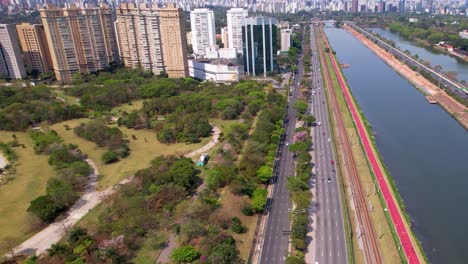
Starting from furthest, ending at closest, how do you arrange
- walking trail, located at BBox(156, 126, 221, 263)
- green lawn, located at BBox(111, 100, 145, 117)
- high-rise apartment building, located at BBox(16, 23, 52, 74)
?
high-rise apartment building, located at BBox(16, 23, 52, 74) → green lawn, located at BBox(111, 100, 145, 117) → walking trail, located at BBox(156, 126, 221, 263)

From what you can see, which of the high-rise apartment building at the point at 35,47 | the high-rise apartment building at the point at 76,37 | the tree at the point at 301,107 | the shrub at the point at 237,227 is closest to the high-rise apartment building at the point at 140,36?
the high-rise apartment building at the point at 76,37

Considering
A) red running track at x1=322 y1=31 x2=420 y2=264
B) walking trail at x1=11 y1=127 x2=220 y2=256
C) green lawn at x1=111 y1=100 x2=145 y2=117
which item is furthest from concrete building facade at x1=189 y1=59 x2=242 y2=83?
walking trail at x1=11 y1=127 x2=220 y2=256

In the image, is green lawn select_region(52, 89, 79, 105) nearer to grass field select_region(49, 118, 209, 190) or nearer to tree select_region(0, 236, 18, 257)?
grass field select_region(49, 118, 209, 190)

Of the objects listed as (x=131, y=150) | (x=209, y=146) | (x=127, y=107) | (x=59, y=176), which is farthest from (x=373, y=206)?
(x=127, y=107)

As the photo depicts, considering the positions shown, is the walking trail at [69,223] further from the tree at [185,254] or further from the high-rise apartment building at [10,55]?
the high-rise apartment building at [10,55]

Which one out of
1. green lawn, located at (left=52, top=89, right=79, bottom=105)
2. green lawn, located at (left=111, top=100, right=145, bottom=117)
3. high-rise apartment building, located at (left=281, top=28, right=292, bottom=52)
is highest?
high-rise apartment building, located at (left=281, top=28, right=292, bottom=52)

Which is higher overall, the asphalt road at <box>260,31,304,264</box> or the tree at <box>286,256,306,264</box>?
the tree at <box>286,256,306,264</box>

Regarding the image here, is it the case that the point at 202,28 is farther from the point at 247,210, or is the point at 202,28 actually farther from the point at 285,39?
the point at 247,210
